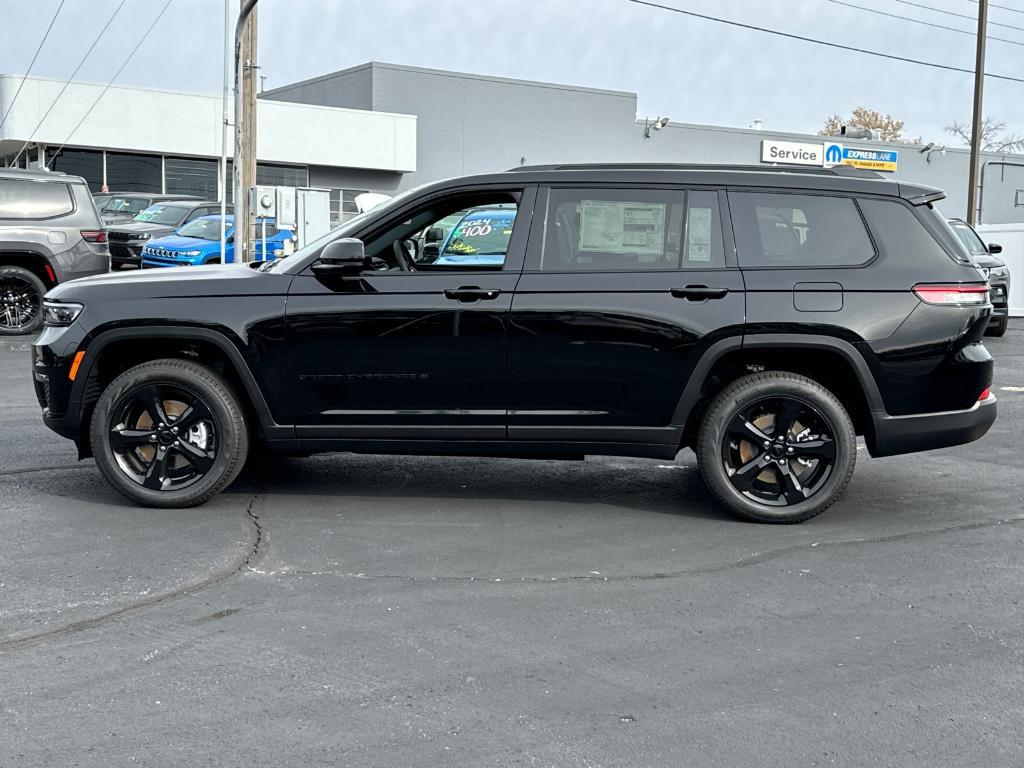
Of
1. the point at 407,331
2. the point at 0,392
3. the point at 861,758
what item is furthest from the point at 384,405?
the point at 0,392

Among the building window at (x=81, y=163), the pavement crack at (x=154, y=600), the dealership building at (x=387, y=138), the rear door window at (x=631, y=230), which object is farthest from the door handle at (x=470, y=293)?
the building window at (x=81, y=163)

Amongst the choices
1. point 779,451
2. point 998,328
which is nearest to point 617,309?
point 779,451

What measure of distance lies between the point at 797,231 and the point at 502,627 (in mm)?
2911

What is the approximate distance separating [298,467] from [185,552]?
2108 mm

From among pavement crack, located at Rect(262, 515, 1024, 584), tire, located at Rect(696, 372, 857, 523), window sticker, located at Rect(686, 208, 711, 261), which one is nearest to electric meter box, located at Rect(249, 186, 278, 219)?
window sticker, located at Rect(686, 208, 711, 261)

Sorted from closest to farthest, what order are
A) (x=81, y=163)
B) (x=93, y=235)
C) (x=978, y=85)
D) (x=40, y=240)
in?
(x=40, y=240) < (x=93, y=235) < (x=978, y=85) < (x=81, y=163)

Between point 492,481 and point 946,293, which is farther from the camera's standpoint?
point 492,481

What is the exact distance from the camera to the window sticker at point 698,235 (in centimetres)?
633

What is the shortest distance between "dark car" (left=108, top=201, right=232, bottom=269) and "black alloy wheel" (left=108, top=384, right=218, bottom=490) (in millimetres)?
17864

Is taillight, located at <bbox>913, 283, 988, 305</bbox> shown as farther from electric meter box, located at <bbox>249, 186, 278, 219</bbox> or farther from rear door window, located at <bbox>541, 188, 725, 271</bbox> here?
electric meter box, located at <bbox>249, 186, 278, 219</bbox>

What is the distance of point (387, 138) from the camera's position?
1586 inches

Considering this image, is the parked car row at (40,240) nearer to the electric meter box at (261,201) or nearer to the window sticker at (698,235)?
the electric meter box at (261,201)

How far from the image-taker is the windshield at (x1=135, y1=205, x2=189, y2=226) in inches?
979

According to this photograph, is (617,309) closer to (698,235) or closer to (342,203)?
(698,235)
